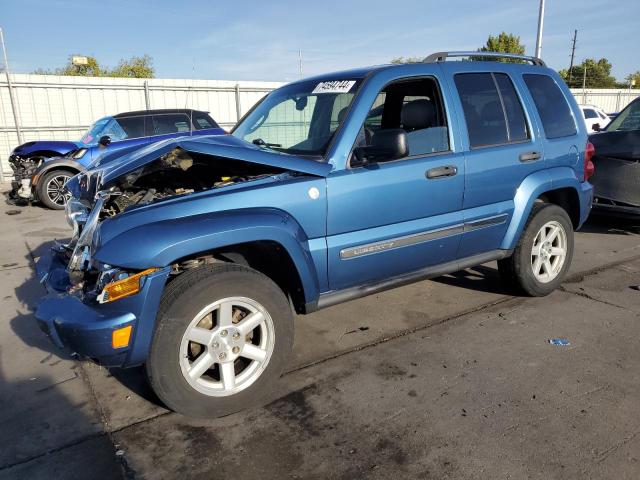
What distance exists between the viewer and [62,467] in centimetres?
248

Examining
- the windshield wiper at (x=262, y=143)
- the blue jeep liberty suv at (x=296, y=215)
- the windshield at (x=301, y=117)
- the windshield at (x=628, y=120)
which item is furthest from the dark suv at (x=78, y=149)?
the windshield at (x=628, y=120)

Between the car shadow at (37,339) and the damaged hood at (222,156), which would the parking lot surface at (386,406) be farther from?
the damaged hood at (222,156)

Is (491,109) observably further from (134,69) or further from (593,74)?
(593,74)

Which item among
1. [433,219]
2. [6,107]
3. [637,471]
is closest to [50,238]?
[433,219]

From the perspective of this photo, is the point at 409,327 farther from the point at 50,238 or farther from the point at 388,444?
the point at 50,238

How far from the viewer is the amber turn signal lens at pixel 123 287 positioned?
254cm

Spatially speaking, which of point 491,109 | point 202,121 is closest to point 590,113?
point 202,121

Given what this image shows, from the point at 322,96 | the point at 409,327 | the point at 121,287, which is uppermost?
the point at 322,96

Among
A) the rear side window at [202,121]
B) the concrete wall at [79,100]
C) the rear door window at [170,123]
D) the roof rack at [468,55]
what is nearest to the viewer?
the roof rack at [468,55]

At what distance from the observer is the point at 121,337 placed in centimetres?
251

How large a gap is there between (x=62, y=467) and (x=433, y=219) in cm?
274

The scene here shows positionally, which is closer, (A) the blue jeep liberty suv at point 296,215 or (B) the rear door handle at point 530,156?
(A) the blue jeep liberty suv at point 296,215

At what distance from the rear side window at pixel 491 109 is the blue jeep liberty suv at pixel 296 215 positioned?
17mm

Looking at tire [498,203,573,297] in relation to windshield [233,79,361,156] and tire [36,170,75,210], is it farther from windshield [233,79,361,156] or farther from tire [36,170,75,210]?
tire [36,170,75,210]
